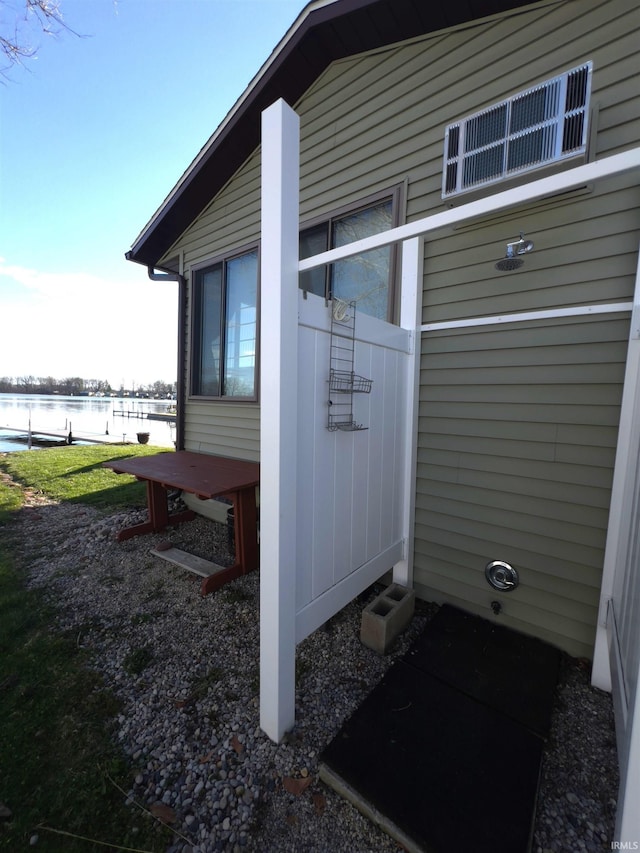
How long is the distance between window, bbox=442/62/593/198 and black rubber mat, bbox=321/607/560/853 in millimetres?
2577

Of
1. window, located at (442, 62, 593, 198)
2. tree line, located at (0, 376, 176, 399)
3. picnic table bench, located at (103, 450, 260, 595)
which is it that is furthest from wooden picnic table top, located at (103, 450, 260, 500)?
tree line, located at (0, 376, 176, 399)

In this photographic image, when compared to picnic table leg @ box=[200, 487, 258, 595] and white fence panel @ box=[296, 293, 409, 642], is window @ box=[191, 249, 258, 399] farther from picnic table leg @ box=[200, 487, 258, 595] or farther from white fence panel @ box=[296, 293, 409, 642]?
white fence panel @ box=[296, 293, 409, 642]

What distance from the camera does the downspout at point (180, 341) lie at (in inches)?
177

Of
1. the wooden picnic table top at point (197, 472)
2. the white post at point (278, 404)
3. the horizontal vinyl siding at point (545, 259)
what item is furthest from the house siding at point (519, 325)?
the wooden picnic table top at point (197, 472)

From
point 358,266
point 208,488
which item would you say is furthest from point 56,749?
point 358,266

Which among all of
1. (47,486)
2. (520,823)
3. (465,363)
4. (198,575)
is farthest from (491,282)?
(47,486)

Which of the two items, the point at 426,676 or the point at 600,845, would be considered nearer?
the point at 600,845

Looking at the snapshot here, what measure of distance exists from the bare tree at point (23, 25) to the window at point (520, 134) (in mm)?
2891

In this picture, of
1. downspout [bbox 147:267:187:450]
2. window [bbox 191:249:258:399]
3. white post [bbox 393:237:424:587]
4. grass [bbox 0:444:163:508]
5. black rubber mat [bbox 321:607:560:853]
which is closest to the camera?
black rubber mat [bbox 321:607:560:853]

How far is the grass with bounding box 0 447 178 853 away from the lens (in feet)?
3.84

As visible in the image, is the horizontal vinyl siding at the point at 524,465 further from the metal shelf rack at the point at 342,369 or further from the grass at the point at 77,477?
the grass at the point at 77,477

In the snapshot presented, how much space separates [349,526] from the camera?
6.37 feet

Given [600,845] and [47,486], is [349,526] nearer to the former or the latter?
[600,845]

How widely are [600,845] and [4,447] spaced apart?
13197 millimetres
